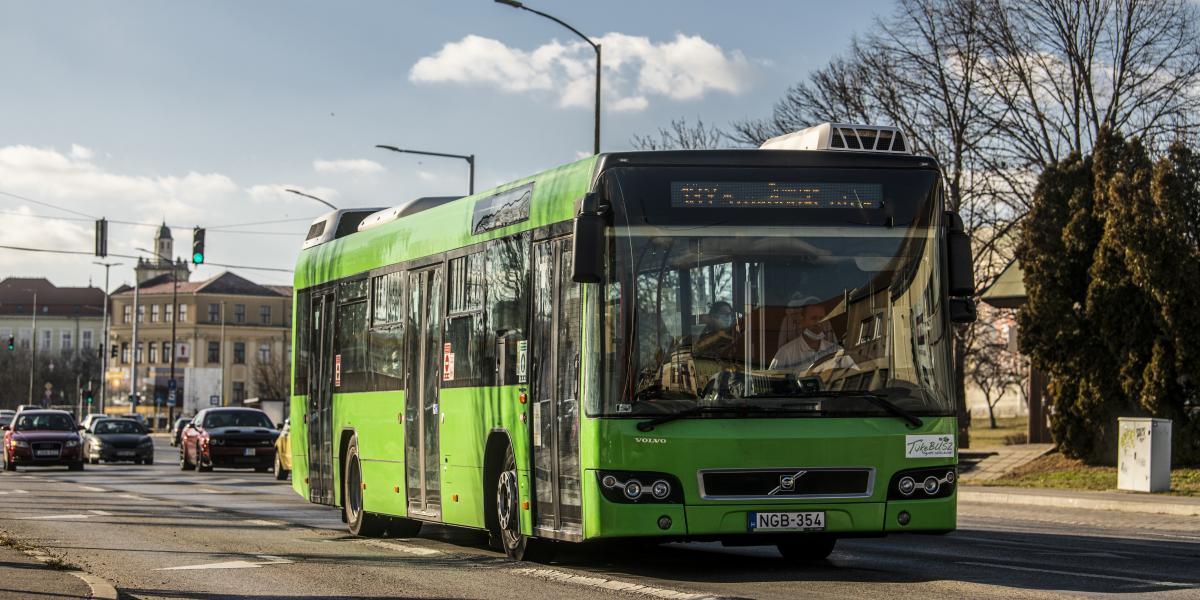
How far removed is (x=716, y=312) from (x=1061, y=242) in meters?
21.7

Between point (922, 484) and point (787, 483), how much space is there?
95 centimetres

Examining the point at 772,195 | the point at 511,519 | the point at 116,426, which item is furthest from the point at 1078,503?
the point at 116,426

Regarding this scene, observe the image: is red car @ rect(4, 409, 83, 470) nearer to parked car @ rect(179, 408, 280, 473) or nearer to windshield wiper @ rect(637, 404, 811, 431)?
parked car @ rect(179, 408, 280, 473)

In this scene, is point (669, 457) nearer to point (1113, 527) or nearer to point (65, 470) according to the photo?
point (1113, 527)

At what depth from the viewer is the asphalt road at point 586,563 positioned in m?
11.2

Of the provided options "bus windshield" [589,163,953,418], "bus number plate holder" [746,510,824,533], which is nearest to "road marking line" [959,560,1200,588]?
"bus windshield" [589,163,953,418]

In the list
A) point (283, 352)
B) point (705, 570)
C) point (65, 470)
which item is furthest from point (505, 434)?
point (283, 352)

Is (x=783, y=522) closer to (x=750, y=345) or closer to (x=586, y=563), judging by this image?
(x=750, y=345)

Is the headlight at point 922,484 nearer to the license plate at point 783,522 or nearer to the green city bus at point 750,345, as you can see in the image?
the green city bus at point 750,345

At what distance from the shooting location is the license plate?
11.2 meters

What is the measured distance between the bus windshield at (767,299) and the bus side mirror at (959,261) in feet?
0.35

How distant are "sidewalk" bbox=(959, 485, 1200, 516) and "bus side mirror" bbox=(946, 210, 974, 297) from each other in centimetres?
1299

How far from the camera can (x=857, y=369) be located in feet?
37.1

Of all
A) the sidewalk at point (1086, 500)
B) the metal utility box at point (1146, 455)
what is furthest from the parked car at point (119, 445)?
the metal utility box at point (1146, 455)
